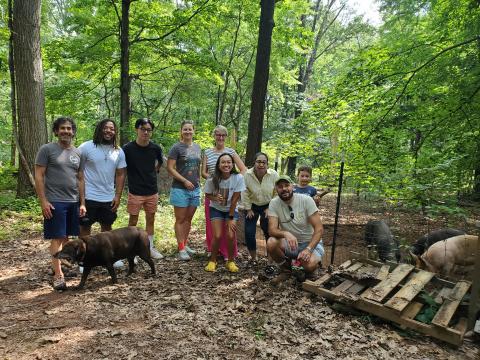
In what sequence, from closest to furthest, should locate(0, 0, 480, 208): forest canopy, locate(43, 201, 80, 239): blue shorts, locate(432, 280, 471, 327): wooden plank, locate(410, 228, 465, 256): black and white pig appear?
locate(432, 280, 471, 327): wooden plank
locate(43, 201, 80, 239): blue shorts
locate(410, 228, 465, 256): black and white pig
locate(0, 0, 480, 208): forest canopy

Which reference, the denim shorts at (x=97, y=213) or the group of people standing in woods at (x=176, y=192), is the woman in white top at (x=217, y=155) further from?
the denim shorts at (x=97, y=213)

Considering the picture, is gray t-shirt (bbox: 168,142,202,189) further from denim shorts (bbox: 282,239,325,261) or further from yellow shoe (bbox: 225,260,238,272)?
denim shorts (bbox: 282,239,325,261)

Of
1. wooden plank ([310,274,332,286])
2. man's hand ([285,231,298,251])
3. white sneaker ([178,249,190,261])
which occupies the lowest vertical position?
white sneaker ([178,249,190,261])

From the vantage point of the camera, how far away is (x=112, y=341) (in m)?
2.96

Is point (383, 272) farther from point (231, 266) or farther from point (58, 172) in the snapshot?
point (58, 172)

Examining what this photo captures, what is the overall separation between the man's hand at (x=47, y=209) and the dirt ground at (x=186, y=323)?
3.15 feet

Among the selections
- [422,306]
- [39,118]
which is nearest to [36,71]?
[39,118]

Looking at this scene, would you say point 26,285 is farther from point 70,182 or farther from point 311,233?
point 311,233

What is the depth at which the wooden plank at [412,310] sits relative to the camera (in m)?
3.47

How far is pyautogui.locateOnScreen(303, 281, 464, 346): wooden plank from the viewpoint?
10.3 ft

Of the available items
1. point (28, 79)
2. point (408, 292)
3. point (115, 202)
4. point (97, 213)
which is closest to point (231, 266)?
point (115, 202)

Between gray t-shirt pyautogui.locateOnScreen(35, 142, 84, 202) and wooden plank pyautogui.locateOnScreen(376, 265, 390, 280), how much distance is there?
13.1 ft

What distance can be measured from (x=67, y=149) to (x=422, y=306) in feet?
15.0

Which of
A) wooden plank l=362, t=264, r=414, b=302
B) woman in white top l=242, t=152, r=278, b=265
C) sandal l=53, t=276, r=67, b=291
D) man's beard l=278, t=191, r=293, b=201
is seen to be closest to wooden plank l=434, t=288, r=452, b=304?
wooden plank l=362, t=264, r=414, b=302
